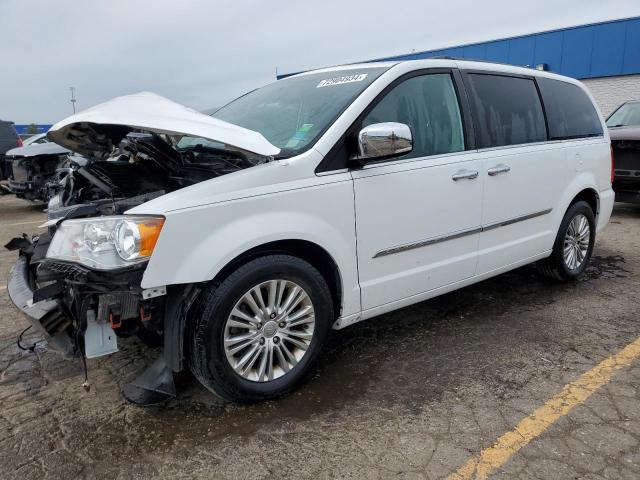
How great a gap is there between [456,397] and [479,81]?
230 cm

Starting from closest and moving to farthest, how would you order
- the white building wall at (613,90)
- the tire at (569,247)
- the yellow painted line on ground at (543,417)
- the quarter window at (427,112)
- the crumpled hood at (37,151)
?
the yellow painted line on ground at (543,417), the quarter window at (427,112), the tire at (569,247), the crumpled hood at (37,151), the white building wall at (613,90)

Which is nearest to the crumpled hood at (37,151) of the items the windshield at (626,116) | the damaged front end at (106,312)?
the damaged front end at (106,312)

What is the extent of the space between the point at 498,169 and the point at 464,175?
1.34 feet

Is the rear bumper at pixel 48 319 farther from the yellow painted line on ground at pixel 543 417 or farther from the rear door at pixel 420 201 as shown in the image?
the yellow painted line on ground at pixel 543 417

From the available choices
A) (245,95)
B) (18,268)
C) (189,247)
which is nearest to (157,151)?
(189,247)

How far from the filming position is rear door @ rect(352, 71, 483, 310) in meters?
3.00

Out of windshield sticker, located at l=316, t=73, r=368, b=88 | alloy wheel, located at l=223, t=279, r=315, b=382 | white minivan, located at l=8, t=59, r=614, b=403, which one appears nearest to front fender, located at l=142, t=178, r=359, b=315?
white minivan, located at l=8, t=59, r=614, b=403

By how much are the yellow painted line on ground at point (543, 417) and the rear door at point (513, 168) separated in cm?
104

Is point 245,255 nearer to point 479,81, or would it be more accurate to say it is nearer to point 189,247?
point 189,247

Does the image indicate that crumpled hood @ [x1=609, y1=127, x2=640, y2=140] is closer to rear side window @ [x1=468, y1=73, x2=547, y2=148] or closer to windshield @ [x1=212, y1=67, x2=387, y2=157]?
rear side window @ [x1=468, y1=73, x2=547, y2=148]

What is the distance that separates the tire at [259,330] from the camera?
8.18ft

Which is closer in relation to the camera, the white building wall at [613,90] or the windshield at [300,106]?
the windshield at [300,106]

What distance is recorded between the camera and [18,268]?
2.94 m

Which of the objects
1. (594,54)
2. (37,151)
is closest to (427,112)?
(37,151)
